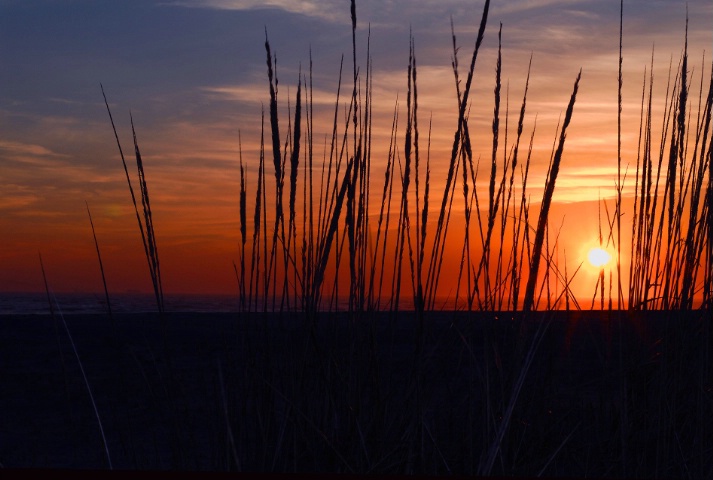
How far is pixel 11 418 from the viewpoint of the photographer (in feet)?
11.5

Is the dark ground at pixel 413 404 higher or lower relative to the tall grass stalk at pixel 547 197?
lower

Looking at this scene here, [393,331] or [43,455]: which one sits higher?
[393,331]

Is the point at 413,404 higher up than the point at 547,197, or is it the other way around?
the point at 547,197

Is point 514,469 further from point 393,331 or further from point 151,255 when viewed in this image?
point 151,255

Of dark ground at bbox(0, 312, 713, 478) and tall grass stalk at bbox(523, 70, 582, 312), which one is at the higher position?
tall grass stalk at bbox(523, 70, 582, 312)

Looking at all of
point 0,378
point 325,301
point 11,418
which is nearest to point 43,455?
point 11,418

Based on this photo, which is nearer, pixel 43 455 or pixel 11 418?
pixel 43 455

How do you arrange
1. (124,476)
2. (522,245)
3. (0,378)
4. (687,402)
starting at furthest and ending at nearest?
(0,378) → (687,402) → (522,245) → (124,476)

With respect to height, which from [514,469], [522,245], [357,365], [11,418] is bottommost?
[11,418]

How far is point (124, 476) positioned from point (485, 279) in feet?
3.51

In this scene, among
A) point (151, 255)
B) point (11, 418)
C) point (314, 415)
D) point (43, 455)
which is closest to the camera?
point (151, 255)

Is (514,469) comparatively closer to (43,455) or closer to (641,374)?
(641,374)

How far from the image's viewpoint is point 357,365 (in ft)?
4.40

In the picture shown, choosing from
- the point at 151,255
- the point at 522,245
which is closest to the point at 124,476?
the point at 151,255
